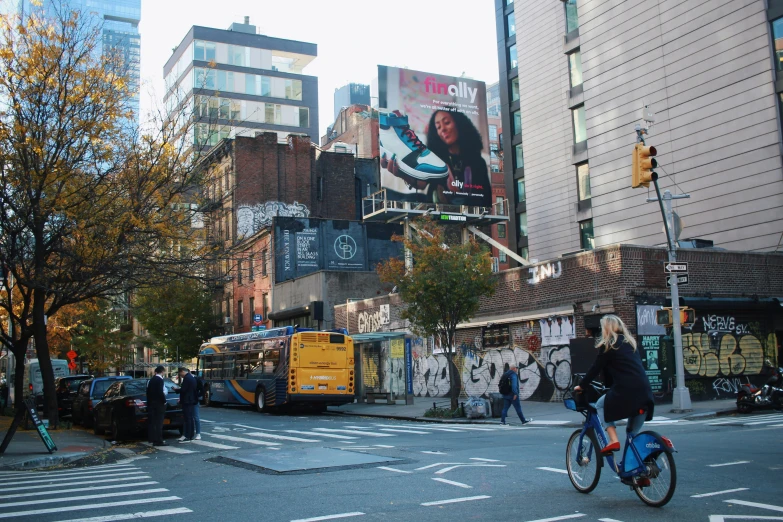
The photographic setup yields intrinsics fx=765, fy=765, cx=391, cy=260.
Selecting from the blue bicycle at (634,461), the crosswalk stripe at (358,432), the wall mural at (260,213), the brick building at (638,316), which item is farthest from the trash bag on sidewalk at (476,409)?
the wall mural at (260,213)

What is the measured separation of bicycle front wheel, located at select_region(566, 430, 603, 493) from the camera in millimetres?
8117

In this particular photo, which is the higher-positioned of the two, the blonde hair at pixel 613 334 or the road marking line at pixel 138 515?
the blonde hair at pixel 613 334

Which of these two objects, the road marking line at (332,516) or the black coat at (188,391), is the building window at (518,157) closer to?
the black coat at (188,391)

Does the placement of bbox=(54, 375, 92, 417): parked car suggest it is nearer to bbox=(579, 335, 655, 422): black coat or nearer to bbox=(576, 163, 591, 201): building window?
bbox=(579, 335, 655, 422): black coat

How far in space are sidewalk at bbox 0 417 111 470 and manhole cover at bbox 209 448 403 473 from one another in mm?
3828

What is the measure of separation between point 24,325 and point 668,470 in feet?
64.9

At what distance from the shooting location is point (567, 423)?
19781 mm

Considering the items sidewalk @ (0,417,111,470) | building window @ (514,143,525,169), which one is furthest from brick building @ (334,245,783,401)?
building window @ (514,143,525,169)

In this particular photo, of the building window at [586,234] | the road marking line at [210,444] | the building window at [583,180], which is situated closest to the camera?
the road marking line at [210,444]

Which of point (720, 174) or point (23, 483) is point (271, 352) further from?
point (720, 174)

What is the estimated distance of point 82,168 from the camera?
717 inches

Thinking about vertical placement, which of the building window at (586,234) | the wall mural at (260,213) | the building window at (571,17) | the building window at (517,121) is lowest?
the building window at (586,234)

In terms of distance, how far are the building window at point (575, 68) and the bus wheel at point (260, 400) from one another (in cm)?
2672

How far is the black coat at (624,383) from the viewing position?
7566 mm
